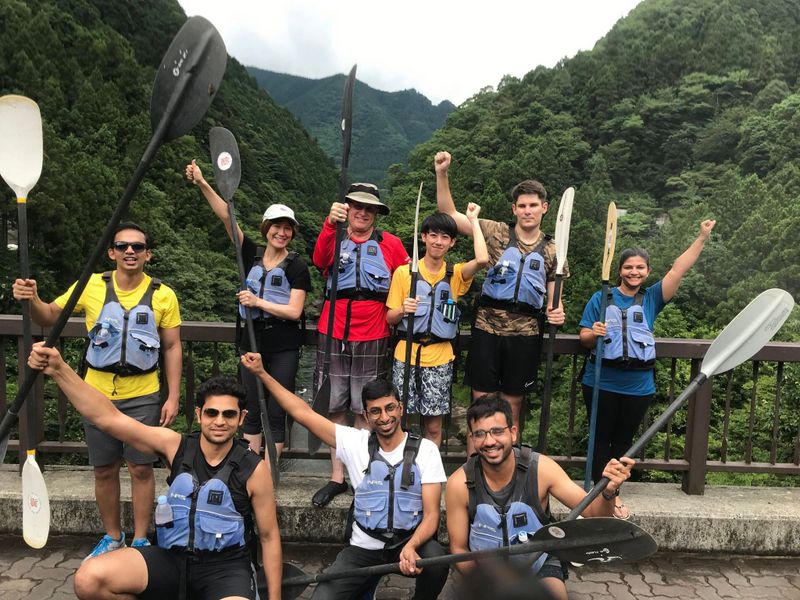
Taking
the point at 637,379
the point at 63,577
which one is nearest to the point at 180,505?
the point at 63,577

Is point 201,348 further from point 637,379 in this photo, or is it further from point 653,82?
point 653,82

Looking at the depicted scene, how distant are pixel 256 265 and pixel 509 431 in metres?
1.86

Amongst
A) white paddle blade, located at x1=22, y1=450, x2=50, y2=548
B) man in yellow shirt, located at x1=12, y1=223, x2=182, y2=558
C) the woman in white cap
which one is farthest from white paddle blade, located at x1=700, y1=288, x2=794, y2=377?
white paddle blade, located at x1=22, y1=450, x2=50, y2=548

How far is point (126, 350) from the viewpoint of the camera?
3.42 m

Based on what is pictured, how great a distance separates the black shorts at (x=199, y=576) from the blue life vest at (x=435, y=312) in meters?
1.56

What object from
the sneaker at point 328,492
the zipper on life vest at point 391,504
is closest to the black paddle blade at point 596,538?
the zipper on life vest at point 391,504

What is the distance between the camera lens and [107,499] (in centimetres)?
362

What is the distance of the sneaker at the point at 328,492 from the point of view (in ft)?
13.3

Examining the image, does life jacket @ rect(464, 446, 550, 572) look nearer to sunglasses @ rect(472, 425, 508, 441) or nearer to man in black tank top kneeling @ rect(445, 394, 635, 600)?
man in black tank top kneeling @ rect(445, 394, 635, 600)

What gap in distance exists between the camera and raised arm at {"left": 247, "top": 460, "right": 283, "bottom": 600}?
2.93m

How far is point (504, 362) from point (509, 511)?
44.8 inches

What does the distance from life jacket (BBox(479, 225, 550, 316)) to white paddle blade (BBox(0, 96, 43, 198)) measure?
2469 millimetres

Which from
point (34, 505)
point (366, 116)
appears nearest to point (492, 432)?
point (34, 505)

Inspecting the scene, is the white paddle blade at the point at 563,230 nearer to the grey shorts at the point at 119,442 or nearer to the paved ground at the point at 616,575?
the paved ground at the point at 616,575
